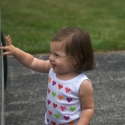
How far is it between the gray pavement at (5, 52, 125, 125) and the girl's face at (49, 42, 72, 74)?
5.81 ft

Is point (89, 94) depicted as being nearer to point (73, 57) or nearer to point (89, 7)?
point (73, 57)

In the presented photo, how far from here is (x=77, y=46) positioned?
2566 millimetres

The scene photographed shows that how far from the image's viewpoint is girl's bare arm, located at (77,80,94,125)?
2619mm

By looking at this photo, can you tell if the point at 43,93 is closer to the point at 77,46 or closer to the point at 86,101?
the point at 86,101

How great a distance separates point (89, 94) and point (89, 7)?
932cm

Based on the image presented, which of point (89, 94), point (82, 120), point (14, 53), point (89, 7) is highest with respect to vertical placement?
point (14, 53)

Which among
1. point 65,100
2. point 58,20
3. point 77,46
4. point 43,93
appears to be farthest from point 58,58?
point 58,20

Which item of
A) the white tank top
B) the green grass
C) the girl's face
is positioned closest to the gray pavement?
the green grass

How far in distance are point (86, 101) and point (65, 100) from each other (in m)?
0.14

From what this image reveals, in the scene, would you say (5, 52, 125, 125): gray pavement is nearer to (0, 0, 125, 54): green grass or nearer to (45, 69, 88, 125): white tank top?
(0, 0, 125, 54): green grass

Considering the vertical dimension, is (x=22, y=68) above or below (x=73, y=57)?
below

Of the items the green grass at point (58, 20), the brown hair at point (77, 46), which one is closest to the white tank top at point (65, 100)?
the brown hair at point (77, 46)

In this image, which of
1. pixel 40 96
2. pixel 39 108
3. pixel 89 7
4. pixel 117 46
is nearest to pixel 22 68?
pixel 40 96

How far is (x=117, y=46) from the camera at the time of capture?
7250mm
